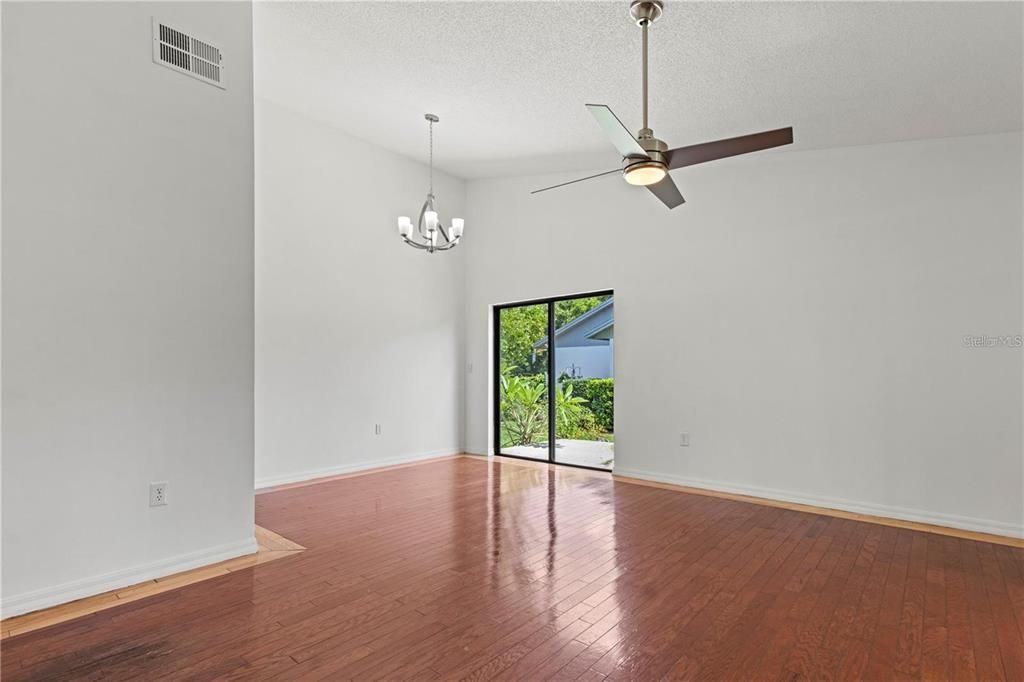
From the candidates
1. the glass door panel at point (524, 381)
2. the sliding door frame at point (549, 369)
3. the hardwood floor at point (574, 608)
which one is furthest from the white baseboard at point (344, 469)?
the hardwood floor at point (574, 608)

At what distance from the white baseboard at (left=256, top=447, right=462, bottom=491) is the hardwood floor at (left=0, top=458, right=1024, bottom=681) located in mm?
984

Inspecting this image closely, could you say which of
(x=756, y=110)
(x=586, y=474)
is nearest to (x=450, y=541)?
(x=586, y=474)

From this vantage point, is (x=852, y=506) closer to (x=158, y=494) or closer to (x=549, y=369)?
(x=549, y=369)

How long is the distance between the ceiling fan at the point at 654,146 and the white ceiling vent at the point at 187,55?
2343 mm

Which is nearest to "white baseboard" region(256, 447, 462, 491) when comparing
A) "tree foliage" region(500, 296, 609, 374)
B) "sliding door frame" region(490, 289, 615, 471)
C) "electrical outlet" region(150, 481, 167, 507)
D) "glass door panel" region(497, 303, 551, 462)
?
"sliding door frame" region(490, 289, 615, 471)

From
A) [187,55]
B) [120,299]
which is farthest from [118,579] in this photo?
[187,55]

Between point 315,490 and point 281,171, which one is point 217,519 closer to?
point 315,490

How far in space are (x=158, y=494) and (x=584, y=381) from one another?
4383mm

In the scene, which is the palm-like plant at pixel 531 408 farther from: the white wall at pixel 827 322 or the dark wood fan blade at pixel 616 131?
the dark wood fan blade at pixel 616 131

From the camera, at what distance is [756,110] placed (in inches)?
163

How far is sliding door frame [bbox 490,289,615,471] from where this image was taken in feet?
21.7

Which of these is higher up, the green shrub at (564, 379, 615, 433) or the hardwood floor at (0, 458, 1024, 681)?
the green shrub at (564, 379, 615, 433)

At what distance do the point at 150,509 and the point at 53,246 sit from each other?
144 cm

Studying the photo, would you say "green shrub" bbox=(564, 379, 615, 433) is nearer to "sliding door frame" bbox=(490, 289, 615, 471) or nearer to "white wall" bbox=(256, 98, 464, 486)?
"sliding door frame" bbox=(490, 289, 615, 471)
